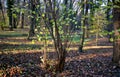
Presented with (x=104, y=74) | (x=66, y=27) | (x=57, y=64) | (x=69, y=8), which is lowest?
(x=104, y=74)

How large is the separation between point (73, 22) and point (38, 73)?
2722 mm

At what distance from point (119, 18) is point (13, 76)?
673 centimetres

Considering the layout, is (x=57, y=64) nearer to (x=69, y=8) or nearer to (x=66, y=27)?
(x=66, y=27)

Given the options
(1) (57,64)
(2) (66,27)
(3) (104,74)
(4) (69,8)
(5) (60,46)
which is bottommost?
(3) (104,74)

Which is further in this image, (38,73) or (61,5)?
(38,73)

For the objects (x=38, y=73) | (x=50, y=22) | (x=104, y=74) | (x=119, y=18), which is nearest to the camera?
(x=50, y=22)

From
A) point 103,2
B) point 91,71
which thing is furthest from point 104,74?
point 103,2

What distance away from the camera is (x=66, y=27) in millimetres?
9219

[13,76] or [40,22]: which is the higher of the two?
[40,22]

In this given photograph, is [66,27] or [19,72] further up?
[66,27]

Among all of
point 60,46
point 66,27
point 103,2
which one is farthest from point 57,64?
point 103,2

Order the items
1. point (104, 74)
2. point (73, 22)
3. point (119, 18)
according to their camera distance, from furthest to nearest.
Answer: point (119, 18) < point (104, 74) < point (73, 22)

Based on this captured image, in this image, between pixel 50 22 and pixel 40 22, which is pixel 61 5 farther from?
pixel 40 22

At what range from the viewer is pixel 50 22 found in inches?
347
